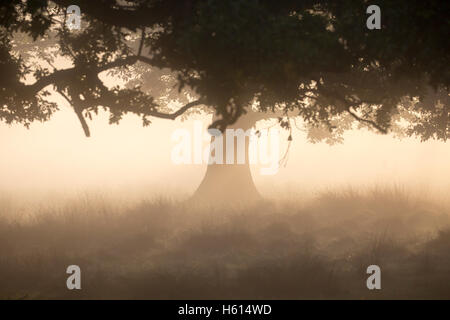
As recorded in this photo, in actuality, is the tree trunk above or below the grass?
above

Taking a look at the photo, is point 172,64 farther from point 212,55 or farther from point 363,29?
point 363,29

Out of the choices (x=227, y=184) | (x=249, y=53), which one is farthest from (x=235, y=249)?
(x=227, y=184)

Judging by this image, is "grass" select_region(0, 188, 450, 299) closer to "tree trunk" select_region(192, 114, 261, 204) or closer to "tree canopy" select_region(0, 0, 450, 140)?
"tree trunk" select_region(192, 114, 261, 204)

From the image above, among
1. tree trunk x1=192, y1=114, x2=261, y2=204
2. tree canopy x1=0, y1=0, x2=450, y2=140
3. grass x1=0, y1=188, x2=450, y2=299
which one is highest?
tree canopy x1=0, y1=0, x2=450, y2=140

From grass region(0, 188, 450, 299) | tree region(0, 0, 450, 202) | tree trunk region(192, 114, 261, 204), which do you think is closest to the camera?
Result: tree region(0, 0, 450, 202)

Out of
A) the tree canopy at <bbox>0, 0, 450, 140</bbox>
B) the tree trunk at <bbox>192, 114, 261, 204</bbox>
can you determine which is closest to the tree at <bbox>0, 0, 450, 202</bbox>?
the tree canopy at <bbox>0, 0, 450, 140</bbox>

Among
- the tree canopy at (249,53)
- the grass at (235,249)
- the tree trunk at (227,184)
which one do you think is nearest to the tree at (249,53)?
the tree canopy at (249,53)

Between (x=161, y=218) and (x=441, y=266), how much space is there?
8.52 metres

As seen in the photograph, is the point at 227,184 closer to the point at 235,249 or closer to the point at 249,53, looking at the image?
the point at 235,249

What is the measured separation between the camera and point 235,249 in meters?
13.3

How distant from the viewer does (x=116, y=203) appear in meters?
19.4

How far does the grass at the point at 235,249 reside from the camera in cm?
998

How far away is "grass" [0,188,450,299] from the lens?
A: 9.98 meters

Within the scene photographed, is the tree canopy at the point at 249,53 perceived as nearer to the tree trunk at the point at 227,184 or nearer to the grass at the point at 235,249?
the grass at the point at 235,249
